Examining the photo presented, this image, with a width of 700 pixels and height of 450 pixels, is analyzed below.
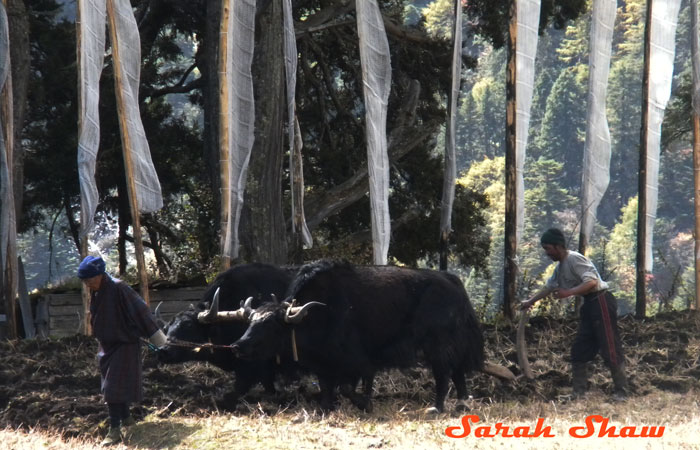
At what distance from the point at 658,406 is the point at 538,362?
7.43 feet

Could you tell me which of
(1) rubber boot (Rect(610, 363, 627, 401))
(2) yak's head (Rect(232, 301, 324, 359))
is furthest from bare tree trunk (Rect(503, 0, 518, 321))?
(2) yak's head (Rect(232, 301, 324, 359))

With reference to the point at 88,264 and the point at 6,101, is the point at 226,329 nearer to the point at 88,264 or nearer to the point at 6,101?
the point at 88,264

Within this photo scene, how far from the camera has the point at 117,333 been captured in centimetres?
934

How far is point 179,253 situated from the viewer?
19.8 meters

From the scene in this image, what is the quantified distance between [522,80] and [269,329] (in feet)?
19.8

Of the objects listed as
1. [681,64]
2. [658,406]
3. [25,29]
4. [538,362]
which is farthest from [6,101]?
[681,64]

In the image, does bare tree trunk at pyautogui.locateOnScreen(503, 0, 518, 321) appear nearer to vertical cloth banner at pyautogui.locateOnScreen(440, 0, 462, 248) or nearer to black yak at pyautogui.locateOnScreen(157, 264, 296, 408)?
vertical cloth banner at pyautogui.locateOnScreen(440, 0, 462, 248)

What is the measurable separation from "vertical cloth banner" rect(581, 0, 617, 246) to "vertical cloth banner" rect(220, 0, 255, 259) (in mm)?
4569

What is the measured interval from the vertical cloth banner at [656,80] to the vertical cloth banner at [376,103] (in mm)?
Answer: 3797

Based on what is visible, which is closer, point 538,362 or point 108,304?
point 108,304

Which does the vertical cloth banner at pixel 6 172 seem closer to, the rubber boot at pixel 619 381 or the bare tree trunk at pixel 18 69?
the bare tree trunk at pixel 18 69

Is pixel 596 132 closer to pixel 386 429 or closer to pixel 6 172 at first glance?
pixel 386 429

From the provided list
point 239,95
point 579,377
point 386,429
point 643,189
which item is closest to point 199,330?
point 386,429
